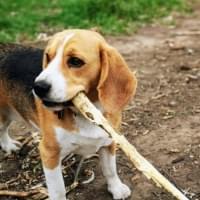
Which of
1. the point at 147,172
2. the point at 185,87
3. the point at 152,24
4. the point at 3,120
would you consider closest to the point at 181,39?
the point at 152,24

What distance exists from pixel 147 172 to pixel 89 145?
29.0 inches

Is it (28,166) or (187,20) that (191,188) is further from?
(187,20)

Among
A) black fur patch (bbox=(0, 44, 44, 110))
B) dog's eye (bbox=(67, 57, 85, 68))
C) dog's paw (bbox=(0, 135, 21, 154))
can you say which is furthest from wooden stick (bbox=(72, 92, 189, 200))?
dog's paw (bbox=(0, 135, 21, 154))

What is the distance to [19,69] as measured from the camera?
4.79 meters

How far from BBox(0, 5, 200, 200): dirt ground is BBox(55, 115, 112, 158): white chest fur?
2.24 feet

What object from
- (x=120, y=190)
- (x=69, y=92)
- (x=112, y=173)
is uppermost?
(x=69, y=92)

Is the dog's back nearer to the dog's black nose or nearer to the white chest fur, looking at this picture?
the white chest fur

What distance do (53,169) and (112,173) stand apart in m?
0.60

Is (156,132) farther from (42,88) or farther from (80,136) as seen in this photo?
(42,88)

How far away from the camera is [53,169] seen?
4281 mm

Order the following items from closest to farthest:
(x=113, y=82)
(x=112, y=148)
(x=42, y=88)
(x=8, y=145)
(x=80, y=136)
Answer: (x=42, y=88) → (x=113, y=82) → (x=80, y=136) → (x=112, y=148) → (x=8, y=145)

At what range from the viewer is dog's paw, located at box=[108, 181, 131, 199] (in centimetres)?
468

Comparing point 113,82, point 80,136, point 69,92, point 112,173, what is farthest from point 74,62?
point 112,173

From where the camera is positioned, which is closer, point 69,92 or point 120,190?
point 69,92
